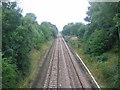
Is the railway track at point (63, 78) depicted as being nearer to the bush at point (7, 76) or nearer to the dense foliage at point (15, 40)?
the dense foliage at point (15, 40)

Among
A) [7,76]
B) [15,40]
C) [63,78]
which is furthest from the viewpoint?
[15,40]

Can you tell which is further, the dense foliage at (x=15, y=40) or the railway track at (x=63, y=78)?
the dense foliage at (x=15, y=40)

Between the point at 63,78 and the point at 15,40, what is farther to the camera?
the point at 15,40

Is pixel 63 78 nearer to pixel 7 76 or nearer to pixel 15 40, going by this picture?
pixel 15 40

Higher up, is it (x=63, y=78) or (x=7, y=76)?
(x=7, y=76)

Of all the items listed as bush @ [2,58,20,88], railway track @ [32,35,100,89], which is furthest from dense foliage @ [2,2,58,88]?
railway track @ [32,35,100,89]

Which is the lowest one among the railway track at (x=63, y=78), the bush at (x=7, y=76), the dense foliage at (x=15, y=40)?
the railway track at (x=63, y=78)

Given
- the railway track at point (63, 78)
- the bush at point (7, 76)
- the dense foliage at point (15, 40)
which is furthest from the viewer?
the dense foliage at point (15, 40)

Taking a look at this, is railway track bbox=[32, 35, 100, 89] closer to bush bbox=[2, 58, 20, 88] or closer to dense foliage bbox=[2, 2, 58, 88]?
dense foliage bbox=[2, 2, 58, 88]

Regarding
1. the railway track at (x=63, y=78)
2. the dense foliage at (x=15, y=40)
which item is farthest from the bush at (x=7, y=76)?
the railway track at (x=63, y=78)

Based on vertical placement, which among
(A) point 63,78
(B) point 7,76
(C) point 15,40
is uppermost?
(C) point 15,40

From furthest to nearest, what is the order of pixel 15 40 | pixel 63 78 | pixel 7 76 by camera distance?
pixel 15 40 → pixel 63 78 → pixel 7 76

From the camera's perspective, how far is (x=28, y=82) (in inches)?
998

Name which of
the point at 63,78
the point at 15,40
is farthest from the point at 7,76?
the point at 63,78
